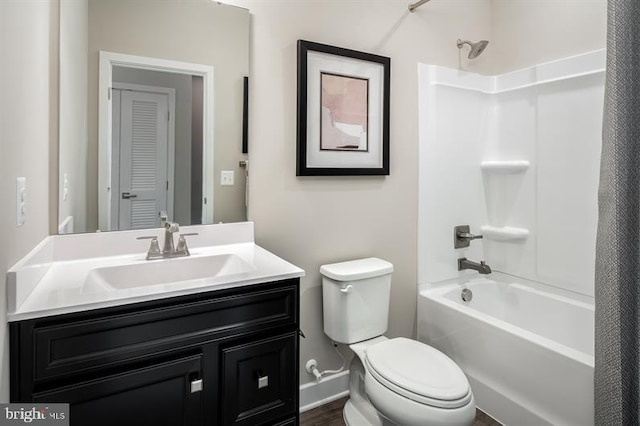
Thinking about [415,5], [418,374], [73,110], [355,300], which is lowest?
[418,374]

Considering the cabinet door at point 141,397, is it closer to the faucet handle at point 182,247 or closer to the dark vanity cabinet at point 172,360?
the dark vanity cabinet at point 172,360

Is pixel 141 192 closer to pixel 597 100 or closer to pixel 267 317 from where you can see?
pixel 267 317

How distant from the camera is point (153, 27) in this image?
1.59 meters

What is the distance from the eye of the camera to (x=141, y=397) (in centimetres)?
112

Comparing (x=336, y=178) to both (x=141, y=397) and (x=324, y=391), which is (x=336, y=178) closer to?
(x=324, y=391)

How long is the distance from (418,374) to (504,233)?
136cm

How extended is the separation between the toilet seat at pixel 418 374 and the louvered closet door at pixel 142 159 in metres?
1.15

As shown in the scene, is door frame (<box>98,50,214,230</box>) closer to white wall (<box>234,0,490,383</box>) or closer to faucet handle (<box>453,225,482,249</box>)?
white wall (<box>234,0,490,383</box>)

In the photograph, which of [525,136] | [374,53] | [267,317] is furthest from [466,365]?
[374,53]

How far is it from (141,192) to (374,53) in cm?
145

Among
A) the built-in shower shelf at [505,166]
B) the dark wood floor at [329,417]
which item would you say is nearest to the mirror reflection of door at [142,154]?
the dark wood floor at [329,417]

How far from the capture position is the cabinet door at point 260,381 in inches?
49.7

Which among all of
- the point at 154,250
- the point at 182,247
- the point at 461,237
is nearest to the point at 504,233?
the point at 461,237

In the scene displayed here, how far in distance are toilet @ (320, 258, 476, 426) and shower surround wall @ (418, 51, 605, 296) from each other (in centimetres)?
59
